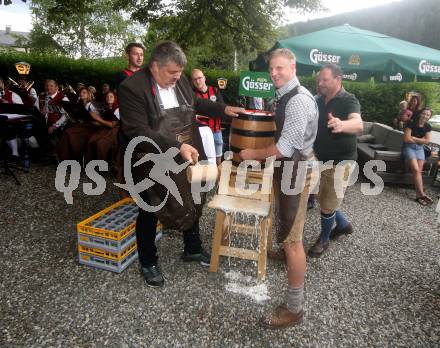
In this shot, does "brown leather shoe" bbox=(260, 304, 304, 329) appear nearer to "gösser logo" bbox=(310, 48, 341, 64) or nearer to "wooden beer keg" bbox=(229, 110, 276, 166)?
"wooden beer keg" bbox=(229, 110, 276, 166)

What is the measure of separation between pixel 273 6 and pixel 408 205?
1333cm

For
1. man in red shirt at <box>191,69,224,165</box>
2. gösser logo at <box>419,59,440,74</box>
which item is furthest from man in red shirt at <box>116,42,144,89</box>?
gösser logo at <box>419,59,440,74</box>

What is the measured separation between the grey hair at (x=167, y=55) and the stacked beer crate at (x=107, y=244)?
1606mm

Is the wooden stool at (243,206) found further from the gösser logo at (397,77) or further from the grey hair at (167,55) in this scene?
the gösser logo at (397,77)

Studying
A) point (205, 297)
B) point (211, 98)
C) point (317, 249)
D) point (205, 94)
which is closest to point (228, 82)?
point (211, 98)

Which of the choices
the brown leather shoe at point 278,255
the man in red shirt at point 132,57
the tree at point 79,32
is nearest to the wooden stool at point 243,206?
the brown leather shoe at point 278,255

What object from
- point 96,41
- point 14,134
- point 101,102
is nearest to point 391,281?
point 101,102

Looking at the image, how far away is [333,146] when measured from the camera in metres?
3.64

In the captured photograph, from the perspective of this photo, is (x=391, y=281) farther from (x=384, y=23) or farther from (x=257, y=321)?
(x=384, y=23)

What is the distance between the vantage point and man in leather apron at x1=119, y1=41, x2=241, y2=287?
8.03ft

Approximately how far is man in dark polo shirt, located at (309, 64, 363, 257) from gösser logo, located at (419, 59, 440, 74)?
3502 mm

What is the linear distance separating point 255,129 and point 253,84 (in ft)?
7.11

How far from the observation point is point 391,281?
3326 millimetres

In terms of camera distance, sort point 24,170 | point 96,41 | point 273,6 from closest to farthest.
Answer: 1. point 24,170
2. point 273,6
3. point 96,41
